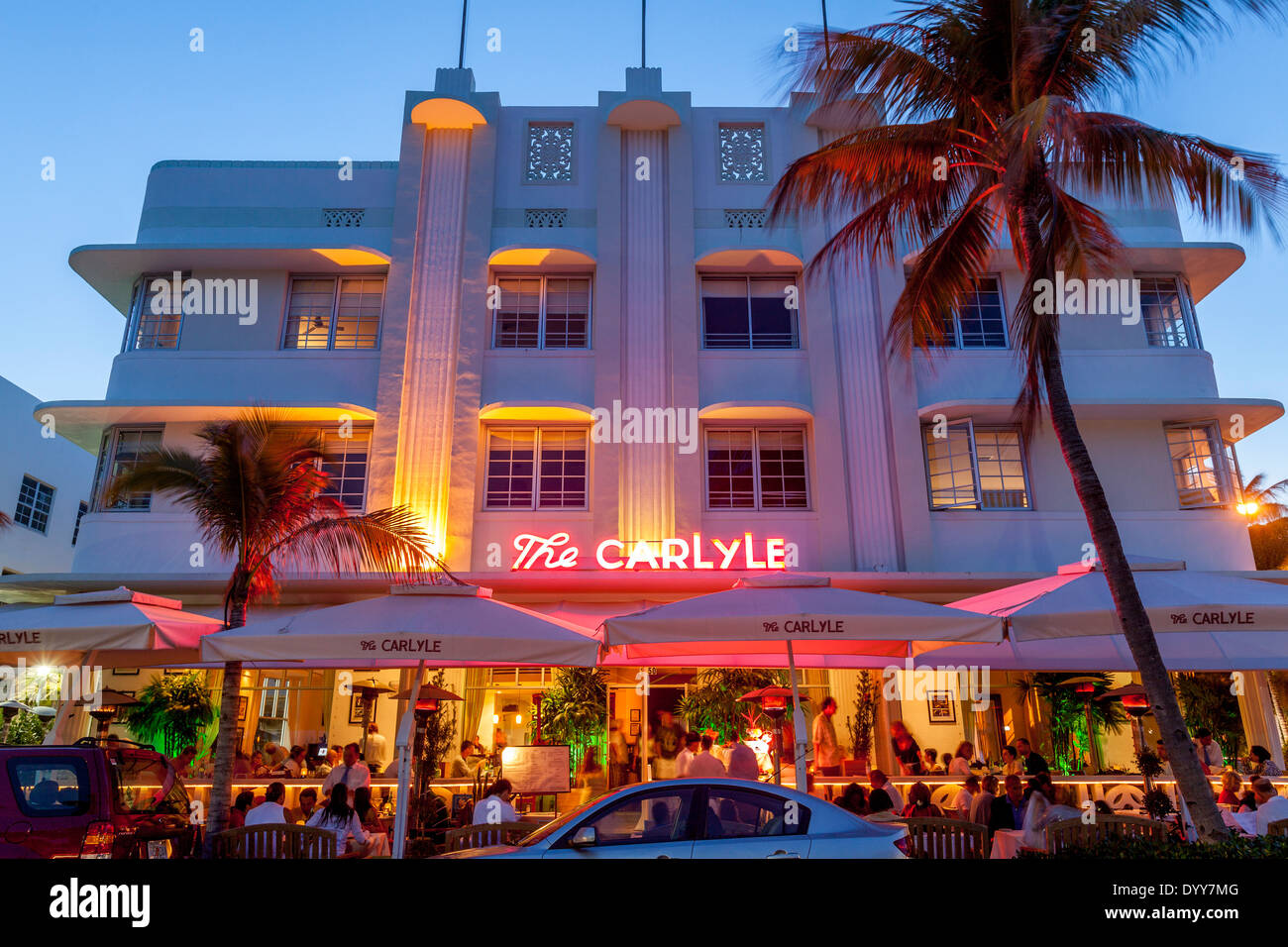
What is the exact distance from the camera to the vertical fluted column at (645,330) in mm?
15953

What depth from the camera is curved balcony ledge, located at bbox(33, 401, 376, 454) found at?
637 inches

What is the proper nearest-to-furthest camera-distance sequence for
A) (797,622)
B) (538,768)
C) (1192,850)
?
(1192,850), (797,622), (538,768)

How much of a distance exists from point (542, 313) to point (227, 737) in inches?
405

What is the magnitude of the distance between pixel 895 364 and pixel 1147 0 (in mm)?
8015

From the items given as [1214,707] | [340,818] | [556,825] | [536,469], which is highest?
[536,469]

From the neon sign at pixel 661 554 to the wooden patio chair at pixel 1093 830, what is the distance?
7.56m

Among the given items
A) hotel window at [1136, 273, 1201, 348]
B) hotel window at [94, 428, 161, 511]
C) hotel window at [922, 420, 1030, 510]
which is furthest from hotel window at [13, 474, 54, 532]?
hotel window at [1136, 273, 1201, 348]

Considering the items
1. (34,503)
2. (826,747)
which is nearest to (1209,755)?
(826,747)

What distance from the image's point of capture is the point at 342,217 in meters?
17.9

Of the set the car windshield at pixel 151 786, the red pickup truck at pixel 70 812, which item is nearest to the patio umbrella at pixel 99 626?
the car windshield at pixel 151 786

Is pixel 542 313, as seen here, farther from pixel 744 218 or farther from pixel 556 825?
pixel 556 825

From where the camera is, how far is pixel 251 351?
17.1 metres
